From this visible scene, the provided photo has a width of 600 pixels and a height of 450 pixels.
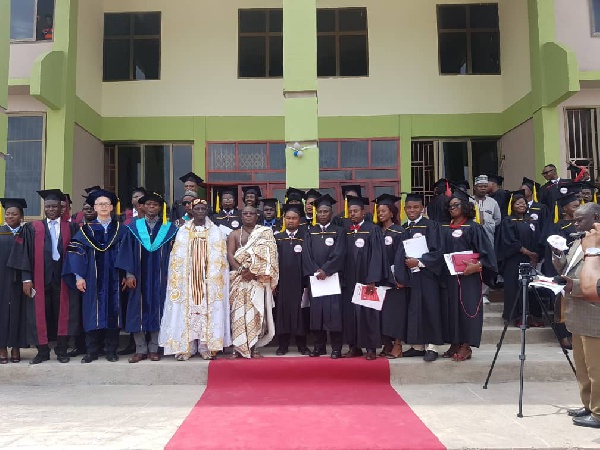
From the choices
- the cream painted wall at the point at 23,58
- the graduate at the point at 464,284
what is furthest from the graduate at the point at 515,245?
the cream painted wall at the point at 23,58

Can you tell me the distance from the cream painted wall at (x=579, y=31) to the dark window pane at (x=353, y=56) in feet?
12.6

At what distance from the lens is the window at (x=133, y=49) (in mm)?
12219

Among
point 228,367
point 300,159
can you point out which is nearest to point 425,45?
point 300,159

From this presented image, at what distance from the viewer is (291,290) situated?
668 cm

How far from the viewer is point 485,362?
630cm

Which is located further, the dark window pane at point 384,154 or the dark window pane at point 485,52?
the dark window pane at point 485,52

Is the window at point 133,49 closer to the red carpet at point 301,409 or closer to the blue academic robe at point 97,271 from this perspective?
the blue academic robe at point 97,271

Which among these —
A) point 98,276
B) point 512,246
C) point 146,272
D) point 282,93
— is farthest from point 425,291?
point 282,93

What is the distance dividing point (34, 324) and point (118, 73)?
7428 millimetres

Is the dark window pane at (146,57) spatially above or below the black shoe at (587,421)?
above

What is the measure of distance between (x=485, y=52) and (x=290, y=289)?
829cm

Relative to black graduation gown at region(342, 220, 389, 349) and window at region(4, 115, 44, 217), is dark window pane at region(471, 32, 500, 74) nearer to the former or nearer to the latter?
black graduation gown at region(342, 220, 389, 349)

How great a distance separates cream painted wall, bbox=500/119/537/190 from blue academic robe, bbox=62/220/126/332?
7965 mm

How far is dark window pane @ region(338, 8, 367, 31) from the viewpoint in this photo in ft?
39.8
